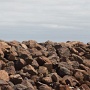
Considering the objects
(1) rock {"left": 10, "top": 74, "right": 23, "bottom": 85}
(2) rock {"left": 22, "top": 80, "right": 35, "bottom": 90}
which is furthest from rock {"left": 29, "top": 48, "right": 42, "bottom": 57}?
(2) rock {"left": 22, "top": 80, "right": 35, "bottom": 90}

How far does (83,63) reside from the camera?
18094 mm

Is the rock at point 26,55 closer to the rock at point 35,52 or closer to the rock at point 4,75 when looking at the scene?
the rock at point 35,52

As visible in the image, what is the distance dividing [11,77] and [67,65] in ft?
13.0

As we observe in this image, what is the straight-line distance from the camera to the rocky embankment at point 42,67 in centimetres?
1421

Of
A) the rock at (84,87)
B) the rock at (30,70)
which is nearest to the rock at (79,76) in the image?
the rock at (84,87)

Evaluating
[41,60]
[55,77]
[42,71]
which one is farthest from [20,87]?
[41,60]

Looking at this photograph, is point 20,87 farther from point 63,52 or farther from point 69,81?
point 63,52

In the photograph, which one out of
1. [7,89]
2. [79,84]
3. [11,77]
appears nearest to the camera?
[7,89]

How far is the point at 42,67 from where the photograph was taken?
16.1 m

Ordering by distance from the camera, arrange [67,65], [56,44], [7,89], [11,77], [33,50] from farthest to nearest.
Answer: [56,44], [33,50], [67,65], [11,77], [7,89]

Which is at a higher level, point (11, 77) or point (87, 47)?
point (87, 47)

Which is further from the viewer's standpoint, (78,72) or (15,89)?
(78,72)

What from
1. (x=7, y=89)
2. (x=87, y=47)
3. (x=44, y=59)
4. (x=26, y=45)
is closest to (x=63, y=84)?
(x=44, y=59)

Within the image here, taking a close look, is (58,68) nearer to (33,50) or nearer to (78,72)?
(78,72)
